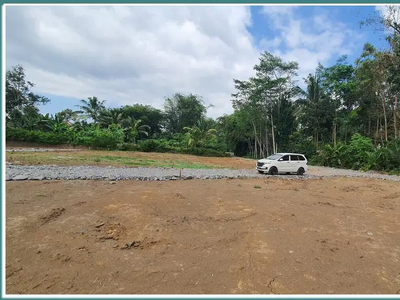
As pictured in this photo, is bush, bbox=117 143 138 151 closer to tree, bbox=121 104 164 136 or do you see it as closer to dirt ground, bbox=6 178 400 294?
tree, bbox=121 104 164 136

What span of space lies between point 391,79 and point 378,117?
6.49 m

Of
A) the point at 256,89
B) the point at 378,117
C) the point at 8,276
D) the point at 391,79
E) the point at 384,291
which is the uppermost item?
the point at 256,89

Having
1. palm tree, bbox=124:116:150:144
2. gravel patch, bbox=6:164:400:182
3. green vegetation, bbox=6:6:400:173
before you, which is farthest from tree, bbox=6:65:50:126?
gravel patch, bbox=6:164:400:182

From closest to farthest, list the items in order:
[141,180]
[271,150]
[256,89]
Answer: [141,180] → [256,89] → [271,150]

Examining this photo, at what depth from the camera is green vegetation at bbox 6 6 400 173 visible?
2267 cm

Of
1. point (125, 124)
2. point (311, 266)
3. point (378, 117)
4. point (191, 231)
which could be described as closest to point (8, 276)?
point (191, 231)

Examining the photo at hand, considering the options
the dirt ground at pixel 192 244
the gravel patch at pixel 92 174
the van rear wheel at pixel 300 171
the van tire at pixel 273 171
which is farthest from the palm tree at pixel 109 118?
the dirt ground at pixel 192 244

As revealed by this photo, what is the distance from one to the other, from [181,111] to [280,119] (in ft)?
62.3

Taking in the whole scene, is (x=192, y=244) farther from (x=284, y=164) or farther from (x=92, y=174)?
(x=284, y=164)

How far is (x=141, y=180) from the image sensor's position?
31.9ft

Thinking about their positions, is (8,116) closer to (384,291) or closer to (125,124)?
(125,124)

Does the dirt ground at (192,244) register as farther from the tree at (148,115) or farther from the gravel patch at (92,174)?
the tree at (148,115)

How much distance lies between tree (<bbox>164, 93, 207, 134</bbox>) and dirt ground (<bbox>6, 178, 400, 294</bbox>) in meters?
37.6

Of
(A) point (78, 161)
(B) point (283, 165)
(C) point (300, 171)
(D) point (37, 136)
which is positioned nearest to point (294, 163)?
(C) point (300, 171)
